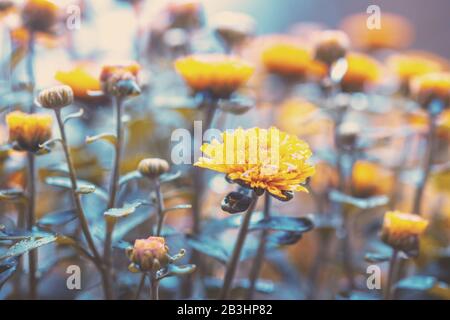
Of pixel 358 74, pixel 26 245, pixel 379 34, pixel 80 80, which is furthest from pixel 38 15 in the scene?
pixel 379 34

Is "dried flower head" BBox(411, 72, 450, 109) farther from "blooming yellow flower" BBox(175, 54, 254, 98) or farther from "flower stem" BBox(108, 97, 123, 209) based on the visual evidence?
"flower stem" BBox(108, 97, 123, 209)

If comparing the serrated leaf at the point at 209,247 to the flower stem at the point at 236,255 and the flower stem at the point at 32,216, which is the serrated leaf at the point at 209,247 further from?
the flower stem at the point at 32,216

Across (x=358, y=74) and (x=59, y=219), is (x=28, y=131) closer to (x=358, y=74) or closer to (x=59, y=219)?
(x=59, y=219)

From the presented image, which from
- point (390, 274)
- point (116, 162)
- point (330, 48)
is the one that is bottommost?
point (390, 274)

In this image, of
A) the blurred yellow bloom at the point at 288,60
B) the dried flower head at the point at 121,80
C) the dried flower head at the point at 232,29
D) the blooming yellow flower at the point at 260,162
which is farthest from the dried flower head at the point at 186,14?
the blooming yellow flower at the point at 260,162

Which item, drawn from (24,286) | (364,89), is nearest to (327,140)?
(364,89)
